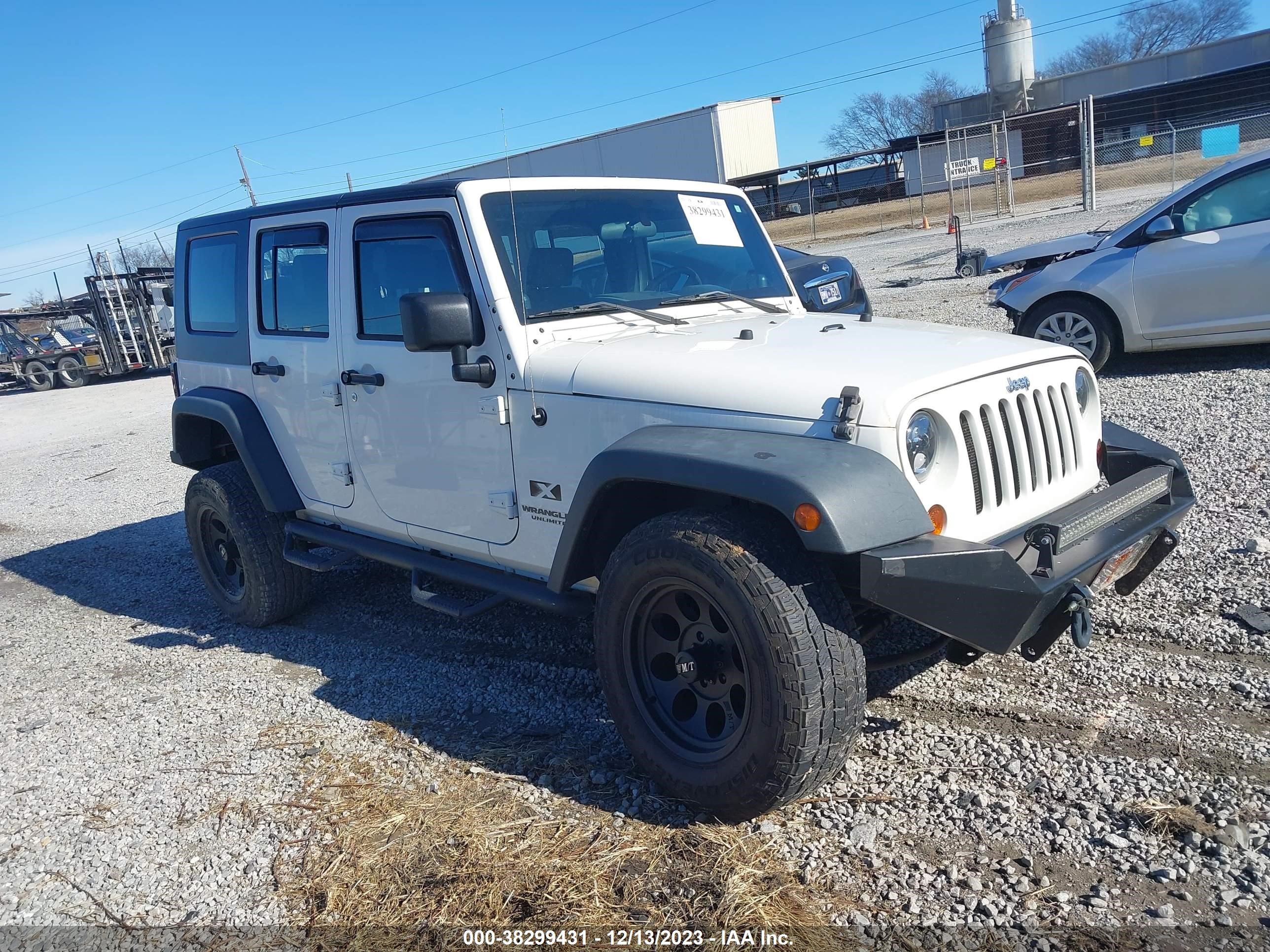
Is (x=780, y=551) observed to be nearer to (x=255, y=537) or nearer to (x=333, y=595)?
(x=255, y=537)

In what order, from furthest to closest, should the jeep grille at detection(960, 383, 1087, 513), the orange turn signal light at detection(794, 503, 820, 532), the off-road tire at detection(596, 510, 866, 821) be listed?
1. the jeep grille at detection(960, 383, 1087, 513)
2. the off-road tire at detection(596, 510, 866, 821)
3. the orange turn signal light at detection(794, 503, 820, 532)

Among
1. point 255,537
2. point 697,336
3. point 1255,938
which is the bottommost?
point 1255,938

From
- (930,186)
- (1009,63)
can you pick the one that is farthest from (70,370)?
(1009,63)

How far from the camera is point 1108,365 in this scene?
836 centimetres

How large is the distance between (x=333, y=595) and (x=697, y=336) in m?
3.18

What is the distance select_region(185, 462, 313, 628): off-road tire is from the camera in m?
5.10

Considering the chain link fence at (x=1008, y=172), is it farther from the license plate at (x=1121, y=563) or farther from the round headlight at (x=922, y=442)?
the round headlight at (x=922, y=442)

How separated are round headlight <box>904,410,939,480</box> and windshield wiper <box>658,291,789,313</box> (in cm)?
143

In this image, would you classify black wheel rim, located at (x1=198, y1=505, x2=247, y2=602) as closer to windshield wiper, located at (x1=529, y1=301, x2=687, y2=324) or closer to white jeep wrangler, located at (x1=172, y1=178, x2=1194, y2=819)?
white jeep wrangler, located at (x1=172, y1=178, x2=1194, y2=819)

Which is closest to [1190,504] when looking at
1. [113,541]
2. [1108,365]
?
[1108,365]

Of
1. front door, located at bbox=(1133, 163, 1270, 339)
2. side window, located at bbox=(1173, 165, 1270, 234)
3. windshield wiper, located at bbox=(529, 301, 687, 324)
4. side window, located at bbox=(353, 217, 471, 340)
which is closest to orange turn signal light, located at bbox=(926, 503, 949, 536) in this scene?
windshield wiper, located at bbox=(529, 301, 687, 324)

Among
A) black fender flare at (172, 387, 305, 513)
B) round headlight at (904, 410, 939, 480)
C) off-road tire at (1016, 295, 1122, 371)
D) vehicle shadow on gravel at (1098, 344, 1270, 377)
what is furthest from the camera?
off-road tire at (1016, 295, 1122, 371)

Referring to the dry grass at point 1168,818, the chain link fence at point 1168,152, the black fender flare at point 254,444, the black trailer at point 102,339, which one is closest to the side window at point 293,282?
the black fender flare at point 254,444

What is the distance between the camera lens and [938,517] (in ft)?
9.30
